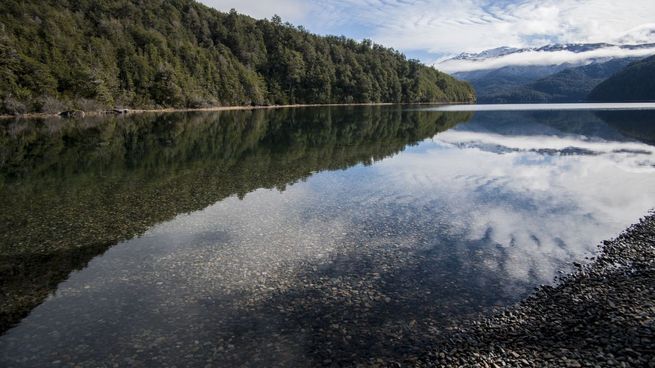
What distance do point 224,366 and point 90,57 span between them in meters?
154

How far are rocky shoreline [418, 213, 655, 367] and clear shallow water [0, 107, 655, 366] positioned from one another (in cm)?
107

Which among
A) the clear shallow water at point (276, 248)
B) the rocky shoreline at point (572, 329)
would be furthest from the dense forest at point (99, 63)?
the rocky shoreline at point (572, 329)

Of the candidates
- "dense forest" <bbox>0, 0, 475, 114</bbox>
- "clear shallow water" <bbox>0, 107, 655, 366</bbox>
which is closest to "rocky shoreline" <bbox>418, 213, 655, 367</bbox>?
"clear shallow water" <bbox>0, 107, 655, 366</bbox>

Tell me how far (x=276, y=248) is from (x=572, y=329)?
13.9 m

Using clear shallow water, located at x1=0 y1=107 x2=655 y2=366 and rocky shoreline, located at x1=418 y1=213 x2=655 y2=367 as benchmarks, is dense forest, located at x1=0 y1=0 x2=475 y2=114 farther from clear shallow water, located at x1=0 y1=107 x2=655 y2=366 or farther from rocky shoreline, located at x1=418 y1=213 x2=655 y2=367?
rocky shoreline, located at x1=418 y1=213 x2=655 y2=367

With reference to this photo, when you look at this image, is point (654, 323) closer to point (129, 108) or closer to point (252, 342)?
point (252, 342)

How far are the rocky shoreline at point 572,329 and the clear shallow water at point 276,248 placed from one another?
107 centimetres

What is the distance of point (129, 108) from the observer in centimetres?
14888

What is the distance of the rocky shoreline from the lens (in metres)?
13.0

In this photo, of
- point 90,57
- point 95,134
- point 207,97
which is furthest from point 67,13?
point 95,134

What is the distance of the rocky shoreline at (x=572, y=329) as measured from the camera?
1305 cm

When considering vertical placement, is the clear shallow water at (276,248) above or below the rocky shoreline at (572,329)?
above

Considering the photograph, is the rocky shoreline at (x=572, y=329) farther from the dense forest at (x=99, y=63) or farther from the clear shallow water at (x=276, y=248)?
the dense forest at (x=99, y=63)

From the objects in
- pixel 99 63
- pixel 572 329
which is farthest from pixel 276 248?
pixel 99 63
